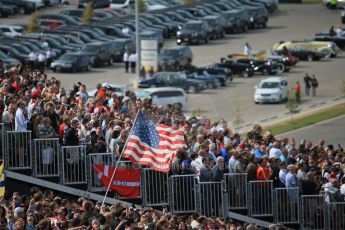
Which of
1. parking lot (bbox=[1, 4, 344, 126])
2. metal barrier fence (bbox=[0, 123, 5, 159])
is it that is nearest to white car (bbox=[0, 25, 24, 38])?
parking lot (bbox=[1, 4, 344, 126])

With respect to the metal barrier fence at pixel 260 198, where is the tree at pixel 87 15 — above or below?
above

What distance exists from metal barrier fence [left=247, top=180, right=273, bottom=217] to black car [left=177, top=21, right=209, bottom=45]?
191ft

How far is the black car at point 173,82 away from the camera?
78.5 metres

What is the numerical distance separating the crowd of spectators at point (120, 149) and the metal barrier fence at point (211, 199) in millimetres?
205

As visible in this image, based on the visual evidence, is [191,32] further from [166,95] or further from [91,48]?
[166,95]

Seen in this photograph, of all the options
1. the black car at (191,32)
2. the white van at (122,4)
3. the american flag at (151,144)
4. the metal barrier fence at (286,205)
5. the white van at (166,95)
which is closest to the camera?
the american flag at (151,144)

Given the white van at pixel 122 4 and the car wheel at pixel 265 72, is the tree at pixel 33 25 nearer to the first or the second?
the white van at pixel 122 4

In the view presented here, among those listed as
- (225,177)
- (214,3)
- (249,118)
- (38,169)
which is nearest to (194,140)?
(225,177)

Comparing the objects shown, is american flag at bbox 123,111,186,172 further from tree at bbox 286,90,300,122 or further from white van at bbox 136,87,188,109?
white van at bbox 136,87,188,109

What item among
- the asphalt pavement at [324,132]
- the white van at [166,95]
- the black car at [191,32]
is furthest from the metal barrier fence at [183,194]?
the black car at [191,32]

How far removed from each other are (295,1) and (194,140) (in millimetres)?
80049

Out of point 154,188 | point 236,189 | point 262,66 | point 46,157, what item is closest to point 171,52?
point 262,66

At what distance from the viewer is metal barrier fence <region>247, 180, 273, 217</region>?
1419 inches

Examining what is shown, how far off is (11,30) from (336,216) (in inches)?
2250
